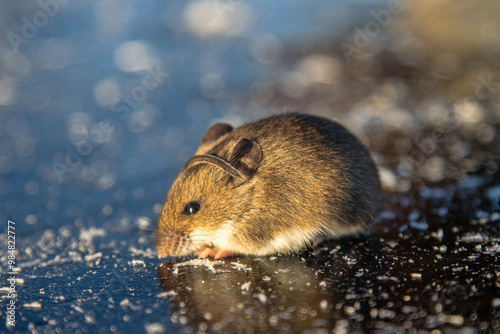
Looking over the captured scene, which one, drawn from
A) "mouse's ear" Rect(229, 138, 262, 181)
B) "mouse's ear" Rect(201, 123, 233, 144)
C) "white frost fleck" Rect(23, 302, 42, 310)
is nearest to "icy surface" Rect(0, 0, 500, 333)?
"white frost fleck" Rect(23, 302, 42, 310)

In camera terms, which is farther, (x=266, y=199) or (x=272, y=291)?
(x=266, y=199)

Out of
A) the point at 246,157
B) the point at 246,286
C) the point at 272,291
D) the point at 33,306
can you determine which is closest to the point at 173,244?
the point at 246,286

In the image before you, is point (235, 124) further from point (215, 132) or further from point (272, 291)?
point (272, 291)

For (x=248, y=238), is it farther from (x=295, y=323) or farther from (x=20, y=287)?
(x=20, y=287)

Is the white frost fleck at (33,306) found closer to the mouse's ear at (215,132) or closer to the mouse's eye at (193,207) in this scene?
the mouse's eye at (193,207)

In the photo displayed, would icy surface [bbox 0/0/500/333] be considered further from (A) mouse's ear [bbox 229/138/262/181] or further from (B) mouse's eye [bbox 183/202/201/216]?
(A) mouse's ear [bbox 229/138/262/181]

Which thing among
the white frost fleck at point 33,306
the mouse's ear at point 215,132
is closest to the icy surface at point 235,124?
the white frost fleck at point 33,306

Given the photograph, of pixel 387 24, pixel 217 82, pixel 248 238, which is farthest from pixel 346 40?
pixel 248 238
